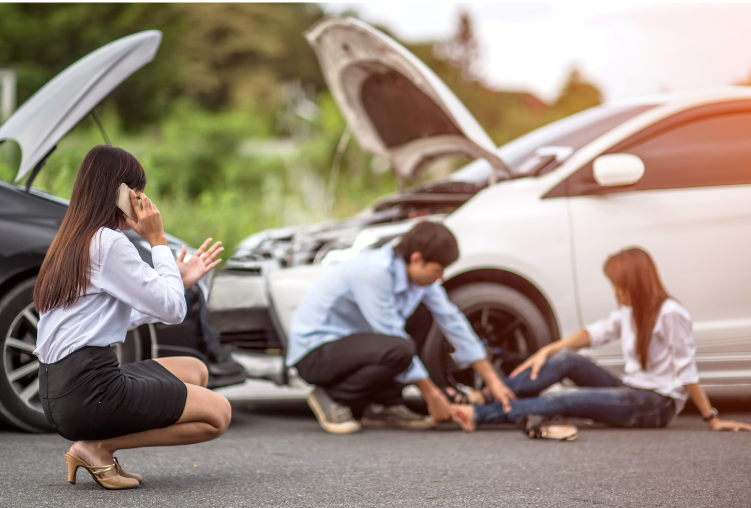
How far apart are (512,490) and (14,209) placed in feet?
9.31

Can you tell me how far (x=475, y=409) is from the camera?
4320 millimetres

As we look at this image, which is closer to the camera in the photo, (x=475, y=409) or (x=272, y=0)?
(x=475, y=409)

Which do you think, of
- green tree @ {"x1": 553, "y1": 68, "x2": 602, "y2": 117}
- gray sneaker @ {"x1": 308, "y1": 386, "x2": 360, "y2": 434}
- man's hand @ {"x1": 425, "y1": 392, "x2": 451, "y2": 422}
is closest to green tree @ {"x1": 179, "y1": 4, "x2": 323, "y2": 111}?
green tree @ {"x1": 553, "y1": 68, "x2": 602, "y2": 117}

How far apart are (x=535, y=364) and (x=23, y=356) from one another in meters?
2.66

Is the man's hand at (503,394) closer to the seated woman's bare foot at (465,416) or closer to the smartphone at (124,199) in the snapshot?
the seated woman's bare foot at (465,416)

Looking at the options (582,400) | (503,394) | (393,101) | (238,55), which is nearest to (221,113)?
(238,55)

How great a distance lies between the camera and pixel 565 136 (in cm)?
523

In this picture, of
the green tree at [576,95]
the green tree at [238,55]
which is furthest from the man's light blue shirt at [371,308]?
the green tree at [576,95]

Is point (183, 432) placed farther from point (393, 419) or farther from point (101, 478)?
point (393, 419)

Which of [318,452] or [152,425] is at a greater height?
[152,425]

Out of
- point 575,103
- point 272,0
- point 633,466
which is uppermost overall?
point 272,0

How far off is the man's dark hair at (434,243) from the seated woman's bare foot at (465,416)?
2.53 ft

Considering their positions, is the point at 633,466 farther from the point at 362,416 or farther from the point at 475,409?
the point at 362,416

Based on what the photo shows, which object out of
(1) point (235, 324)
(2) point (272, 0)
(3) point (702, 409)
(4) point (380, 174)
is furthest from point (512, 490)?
(2) point (272, 0)
